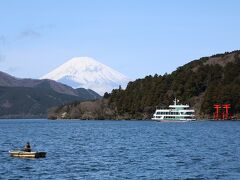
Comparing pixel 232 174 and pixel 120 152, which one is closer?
pixel 232 174

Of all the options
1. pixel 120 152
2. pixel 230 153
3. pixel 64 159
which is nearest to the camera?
pixel 64 159

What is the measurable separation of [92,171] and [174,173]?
10.2 metres

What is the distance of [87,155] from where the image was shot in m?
88.7

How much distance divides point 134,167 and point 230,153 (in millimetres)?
23372

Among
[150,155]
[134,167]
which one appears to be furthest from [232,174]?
[150,155]

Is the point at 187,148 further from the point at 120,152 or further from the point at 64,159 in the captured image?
the point at 64,159

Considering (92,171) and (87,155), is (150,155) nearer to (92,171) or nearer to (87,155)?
(87,155)

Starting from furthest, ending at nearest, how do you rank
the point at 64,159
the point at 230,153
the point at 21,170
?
the point at 230,153 < the point at 64,159 < the point at 21,170

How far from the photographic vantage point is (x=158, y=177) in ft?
204

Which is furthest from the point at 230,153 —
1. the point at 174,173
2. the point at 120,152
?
the point at 174,173

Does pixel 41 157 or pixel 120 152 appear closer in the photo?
pixel 41 157

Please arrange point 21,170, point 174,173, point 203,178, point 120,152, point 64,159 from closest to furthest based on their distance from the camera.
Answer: point 203,178
point 174,173
point 21,170
point 64,159
point 120,152

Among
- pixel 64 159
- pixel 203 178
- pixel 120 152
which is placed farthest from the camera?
pixel 120 152

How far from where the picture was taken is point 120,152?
311 feet
